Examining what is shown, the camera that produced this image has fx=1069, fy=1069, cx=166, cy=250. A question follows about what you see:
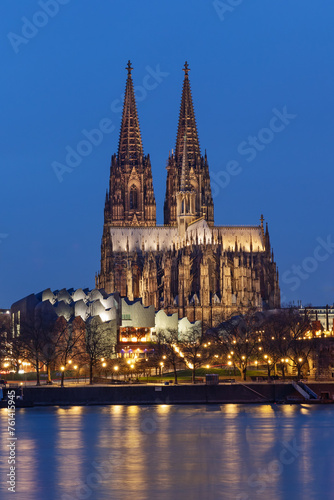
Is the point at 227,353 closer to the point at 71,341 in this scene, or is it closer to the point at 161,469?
the point at 71,341

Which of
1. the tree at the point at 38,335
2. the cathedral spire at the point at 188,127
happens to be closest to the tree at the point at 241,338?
the tree at the point at 38,335

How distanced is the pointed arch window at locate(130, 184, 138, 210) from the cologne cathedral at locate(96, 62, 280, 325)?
168 mm

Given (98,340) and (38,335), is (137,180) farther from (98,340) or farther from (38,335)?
(38,335)

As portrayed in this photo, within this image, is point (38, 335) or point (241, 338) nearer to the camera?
point (38, 335)

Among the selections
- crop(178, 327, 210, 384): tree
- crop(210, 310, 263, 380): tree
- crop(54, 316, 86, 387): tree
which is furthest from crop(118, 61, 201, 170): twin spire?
crop(54, 316, 86, 387): tree

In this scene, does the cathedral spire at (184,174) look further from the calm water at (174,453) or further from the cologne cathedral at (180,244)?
the calm water at (174,453)

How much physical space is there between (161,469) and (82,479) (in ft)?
15.2

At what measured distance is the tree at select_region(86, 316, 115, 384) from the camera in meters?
111

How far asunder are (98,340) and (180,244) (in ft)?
157

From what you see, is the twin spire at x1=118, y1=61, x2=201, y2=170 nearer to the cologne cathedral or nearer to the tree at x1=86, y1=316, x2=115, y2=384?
the cologne cathedral

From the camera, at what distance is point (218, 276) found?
157750mm

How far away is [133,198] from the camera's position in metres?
180

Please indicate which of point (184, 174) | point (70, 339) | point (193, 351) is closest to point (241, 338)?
point (193, 351)

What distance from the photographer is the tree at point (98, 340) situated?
11138 centimetres
